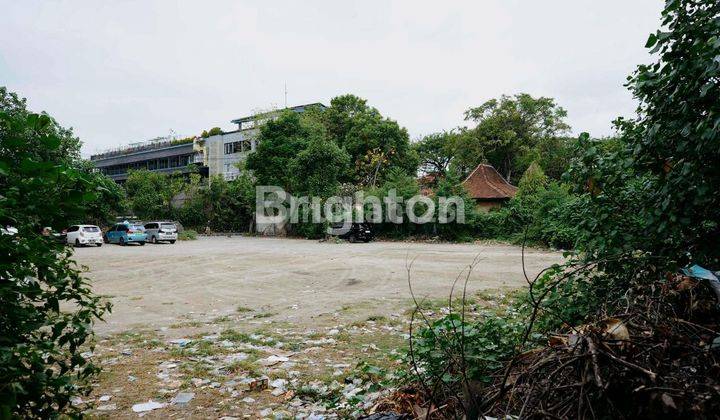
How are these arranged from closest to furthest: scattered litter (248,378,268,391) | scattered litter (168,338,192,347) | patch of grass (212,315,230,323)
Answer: scattered litter (248,378,268,391) < scattered litter (168,338,192,347) < patch of grass (212,315,230,323)

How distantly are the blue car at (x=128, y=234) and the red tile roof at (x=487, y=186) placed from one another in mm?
21404

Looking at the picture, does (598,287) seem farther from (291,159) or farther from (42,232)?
(291,159)

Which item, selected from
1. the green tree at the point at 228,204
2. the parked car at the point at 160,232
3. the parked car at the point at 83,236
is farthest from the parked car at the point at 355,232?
the parked car at the point at 83,236

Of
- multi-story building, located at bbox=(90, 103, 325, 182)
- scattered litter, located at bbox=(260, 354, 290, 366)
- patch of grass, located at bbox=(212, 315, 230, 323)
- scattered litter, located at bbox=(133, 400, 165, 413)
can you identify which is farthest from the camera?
multi-story building, located at bbox=(90, 103, 325, 182)

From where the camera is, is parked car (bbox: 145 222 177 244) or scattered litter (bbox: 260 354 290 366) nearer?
scattered litter (bbox: 260 354 290 366)

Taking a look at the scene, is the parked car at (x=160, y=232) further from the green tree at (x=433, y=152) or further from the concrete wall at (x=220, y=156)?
the green tree at (x=433, y=152)

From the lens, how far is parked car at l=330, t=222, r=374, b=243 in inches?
956

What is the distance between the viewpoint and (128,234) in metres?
24.7

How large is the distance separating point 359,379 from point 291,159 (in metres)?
24.9

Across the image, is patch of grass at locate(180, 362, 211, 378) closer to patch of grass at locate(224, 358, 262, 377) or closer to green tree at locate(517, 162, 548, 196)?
patch of grass at locate(224, 358, 262, 377)

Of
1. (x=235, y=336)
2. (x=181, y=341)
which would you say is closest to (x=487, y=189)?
(x=235, y=336)

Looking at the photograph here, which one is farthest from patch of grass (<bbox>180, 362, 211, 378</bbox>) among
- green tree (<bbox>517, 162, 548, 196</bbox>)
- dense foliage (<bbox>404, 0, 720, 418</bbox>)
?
green tree (<bbox>517, 162, 548, 196</bbox>)

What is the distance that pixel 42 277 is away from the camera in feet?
7.36

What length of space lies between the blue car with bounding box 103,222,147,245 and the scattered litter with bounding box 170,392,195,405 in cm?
2376
